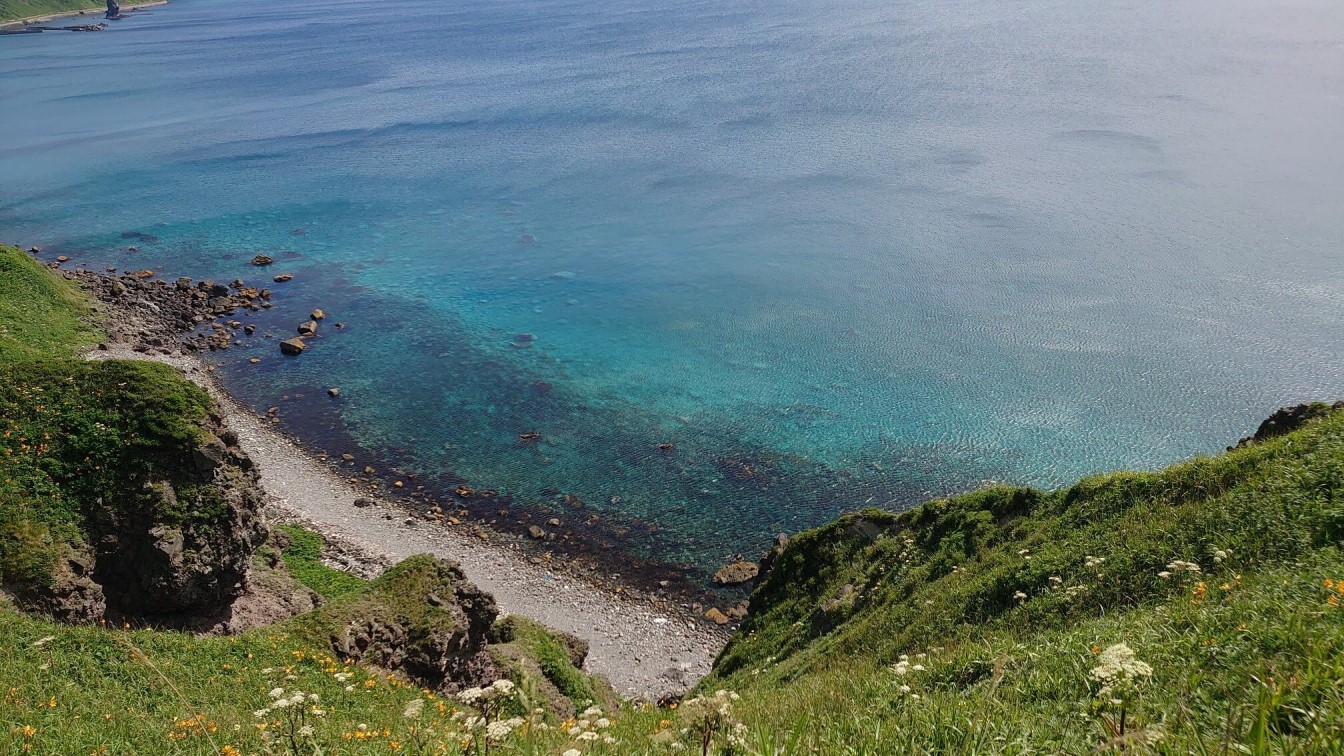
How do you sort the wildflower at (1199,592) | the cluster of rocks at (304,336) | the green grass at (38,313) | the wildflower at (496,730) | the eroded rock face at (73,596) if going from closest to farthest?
the wildflower at (496,730) < the wildflower at (1199,592) < the eroded rock face at (73,596) < the green grass at (38,313) < the cluster of rocks at (304,336)

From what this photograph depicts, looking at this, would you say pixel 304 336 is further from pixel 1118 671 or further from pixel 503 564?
pixel 1118 671

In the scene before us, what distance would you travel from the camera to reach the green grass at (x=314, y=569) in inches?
1152

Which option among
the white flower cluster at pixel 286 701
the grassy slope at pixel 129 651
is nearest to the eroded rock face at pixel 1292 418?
the grassy slope at pixel 129 651

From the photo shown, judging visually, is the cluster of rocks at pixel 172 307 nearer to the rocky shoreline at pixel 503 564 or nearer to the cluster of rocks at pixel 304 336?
the rocky shoreline at pixel 503 564

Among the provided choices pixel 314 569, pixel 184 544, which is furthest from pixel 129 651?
pixel 314 569

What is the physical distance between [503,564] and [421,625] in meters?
13.3

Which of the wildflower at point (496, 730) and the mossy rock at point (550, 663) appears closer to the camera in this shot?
the wildflower at point (496, 730)

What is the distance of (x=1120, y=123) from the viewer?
8288 centimetres

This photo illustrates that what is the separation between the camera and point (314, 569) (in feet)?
100

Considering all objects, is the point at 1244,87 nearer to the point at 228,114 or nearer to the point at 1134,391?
the point at 1134,391

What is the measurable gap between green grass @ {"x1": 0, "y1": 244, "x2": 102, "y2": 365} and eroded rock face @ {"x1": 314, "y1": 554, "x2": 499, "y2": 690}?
26590mm

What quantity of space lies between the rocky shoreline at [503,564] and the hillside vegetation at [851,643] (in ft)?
12.6

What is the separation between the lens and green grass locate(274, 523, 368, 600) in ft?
96.0

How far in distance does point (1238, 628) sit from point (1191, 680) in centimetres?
155
